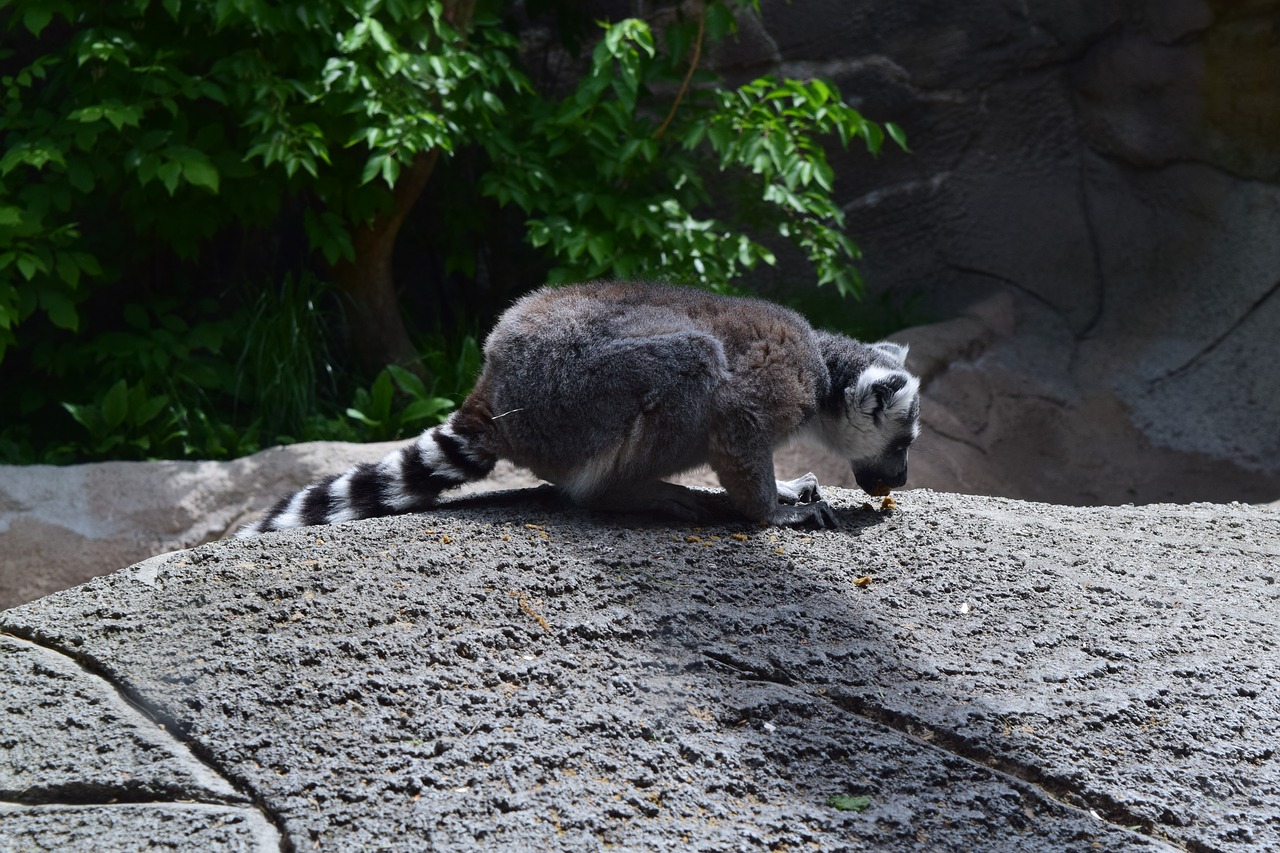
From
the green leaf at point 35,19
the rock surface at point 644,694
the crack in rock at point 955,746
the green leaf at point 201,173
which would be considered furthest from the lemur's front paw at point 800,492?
the green leaf at point 35,19

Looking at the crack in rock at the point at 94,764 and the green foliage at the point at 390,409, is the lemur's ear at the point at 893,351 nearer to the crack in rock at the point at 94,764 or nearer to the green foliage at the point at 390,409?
the green foliage at the point at 390,409

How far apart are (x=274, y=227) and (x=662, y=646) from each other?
20.1 ft

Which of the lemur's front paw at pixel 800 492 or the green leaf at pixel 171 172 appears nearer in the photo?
the lemur's front paw at pixel 800 492

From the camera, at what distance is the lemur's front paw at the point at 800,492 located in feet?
15.9

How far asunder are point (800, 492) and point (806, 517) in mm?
445

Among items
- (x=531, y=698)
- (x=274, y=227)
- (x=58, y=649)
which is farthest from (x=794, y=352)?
(x=274, y=227)

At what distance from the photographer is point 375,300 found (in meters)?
7.91

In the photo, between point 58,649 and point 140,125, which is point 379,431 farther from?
point 58,649

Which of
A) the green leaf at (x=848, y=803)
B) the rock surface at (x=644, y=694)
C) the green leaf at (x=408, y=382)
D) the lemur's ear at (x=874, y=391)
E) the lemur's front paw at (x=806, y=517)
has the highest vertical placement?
the lemur's ear at (x=874, y=391)

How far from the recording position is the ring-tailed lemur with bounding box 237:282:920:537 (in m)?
4.22

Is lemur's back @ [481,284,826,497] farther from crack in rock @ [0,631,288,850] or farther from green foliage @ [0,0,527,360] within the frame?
green foliage @ [0,0,527,360]

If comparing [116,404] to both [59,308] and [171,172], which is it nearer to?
[59,308]

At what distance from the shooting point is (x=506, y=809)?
263 cm

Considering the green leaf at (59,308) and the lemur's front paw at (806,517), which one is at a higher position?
the green leaf at (59,308)
